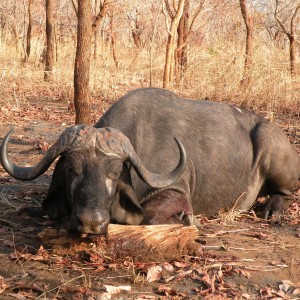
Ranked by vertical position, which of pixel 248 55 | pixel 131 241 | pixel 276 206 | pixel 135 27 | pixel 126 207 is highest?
pixel 135 27

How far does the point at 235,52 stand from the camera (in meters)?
13.8

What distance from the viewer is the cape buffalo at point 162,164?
4.28 metres

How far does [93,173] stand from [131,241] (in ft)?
1.99

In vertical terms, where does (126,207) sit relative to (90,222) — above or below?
below

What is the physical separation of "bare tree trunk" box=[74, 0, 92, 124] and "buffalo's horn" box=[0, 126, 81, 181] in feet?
14.5

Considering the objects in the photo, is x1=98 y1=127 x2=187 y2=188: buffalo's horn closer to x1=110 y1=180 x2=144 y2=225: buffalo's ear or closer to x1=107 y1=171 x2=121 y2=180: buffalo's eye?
x1=107 y1=171 x2=121 y2=180: buffalo's eye

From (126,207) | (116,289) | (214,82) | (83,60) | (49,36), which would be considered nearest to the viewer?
(116,289)

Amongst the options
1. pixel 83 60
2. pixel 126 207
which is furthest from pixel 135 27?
pixel 126 207

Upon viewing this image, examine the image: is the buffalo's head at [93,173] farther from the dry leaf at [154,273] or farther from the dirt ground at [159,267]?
the dry leaf at [154,273]

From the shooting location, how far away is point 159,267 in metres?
4.27

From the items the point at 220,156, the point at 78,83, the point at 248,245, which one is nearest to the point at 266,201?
the point at 220,156

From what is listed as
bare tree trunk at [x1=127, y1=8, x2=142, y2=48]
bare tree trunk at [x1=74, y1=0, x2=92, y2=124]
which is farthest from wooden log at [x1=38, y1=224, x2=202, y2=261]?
bare tree trunk at [x1=127, y1=8, x2=142, y2=48]

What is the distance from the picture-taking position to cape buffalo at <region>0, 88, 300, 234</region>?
169 inches

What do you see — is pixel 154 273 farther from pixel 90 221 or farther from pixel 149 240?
pixel 90 221
